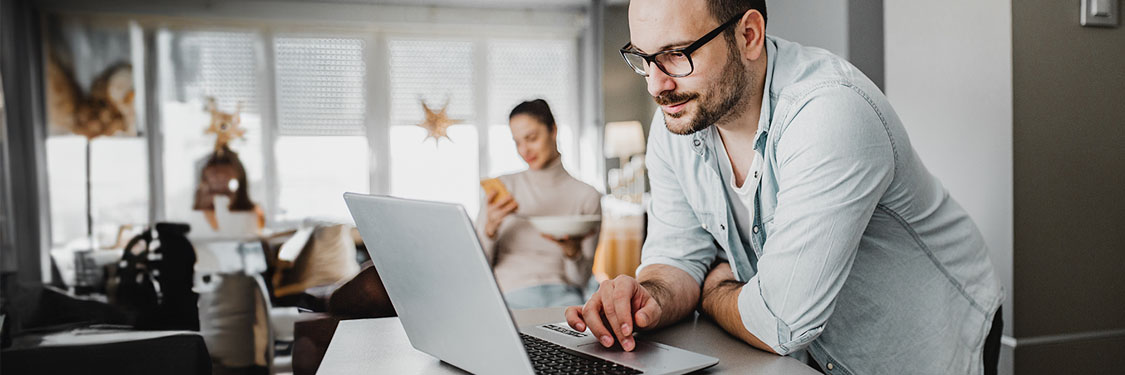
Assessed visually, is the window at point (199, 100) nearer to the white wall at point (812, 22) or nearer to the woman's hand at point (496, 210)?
the woman's hand at point (496, 210)

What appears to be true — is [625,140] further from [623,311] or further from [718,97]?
[623,311]

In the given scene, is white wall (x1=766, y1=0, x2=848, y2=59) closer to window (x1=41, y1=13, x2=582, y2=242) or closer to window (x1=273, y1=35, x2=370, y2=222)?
window (x1=41, y1=13, x2=582, y2=242)

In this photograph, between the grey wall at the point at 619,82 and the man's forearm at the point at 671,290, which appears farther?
the grey wall at the point at 619,82

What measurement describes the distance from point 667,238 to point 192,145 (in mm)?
5340

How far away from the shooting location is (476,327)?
27.0 inches

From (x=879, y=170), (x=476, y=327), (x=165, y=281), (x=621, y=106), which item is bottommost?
(x=165, y=281)

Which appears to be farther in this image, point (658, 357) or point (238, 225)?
point (238, 225)

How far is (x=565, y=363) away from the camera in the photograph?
2.59ft

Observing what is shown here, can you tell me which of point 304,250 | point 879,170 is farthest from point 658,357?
point 304,250

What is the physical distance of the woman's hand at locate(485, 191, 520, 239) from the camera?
3.06 meters

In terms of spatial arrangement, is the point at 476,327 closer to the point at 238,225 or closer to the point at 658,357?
the point at 658,357

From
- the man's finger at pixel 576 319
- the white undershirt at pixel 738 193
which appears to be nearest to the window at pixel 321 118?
the white undershirt at pixel 738 193

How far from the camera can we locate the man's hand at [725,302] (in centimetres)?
90

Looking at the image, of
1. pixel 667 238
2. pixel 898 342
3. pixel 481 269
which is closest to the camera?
pixel 481 269
